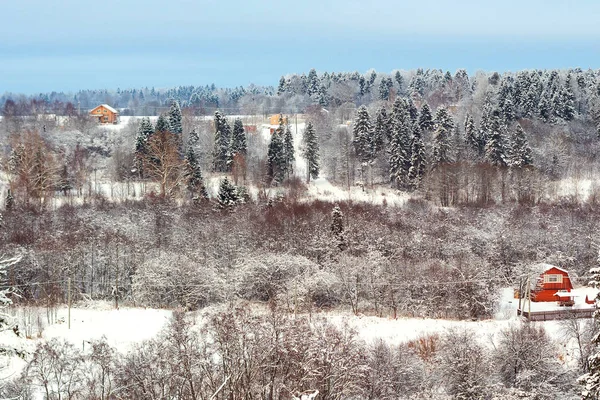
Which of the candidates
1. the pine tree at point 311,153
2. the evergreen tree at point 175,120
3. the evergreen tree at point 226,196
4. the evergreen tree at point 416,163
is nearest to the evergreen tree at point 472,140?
the evergreen tree at point 416,163

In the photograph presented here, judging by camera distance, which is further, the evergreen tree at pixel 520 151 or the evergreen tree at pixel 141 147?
the evergreen tree at pixel 520 151

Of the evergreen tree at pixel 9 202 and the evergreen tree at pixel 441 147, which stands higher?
the evergreen tree at pixel 441 147

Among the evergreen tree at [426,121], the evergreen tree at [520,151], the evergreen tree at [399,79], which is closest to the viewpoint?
the evergreen tree at [520,151]

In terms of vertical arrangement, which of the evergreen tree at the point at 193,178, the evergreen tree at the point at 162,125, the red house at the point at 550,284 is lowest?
the red house at the point at 550,284

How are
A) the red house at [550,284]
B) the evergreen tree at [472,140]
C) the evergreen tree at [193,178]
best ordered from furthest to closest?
the evergreen tree at [472,140] → the evergreen tree at [193,178] → the red house at [550,284]

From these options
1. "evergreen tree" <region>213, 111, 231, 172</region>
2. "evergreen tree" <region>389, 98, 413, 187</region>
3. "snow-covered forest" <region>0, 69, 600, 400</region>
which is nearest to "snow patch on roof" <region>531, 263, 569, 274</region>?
"snow-covered forest" <region>0, 69, 600, 400</region>

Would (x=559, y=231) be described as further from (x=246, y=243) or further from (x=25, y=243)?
(x=25, y=243)

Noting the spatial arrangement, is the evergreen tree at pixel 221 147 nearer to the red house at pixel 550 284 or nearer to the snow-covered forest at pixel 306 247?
the snow-covered forest at pixel 306 247

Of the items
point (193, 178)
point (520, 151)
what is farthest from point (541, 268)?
point (193, 178)
